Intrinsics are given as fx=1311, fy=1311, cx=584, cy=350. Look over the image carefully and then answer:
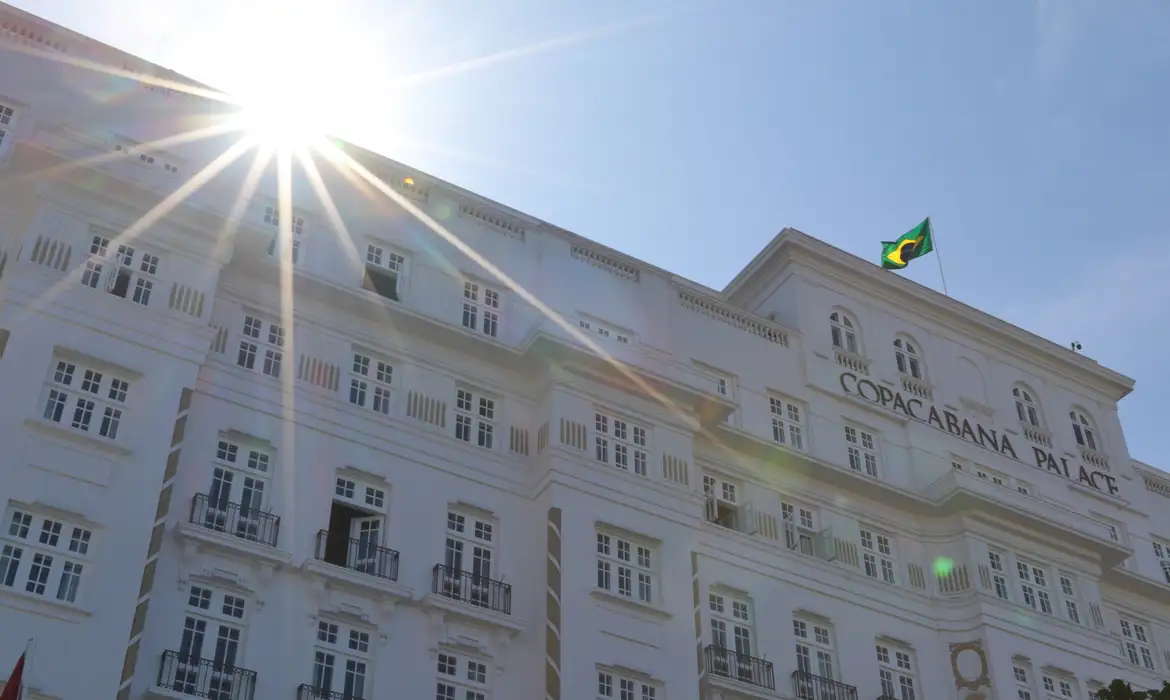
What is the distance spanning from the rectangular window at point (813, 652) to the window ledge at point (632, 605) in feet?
14.4

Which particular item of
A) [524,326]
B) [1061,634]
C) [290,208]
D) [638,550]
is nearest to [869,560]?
[1061,634]

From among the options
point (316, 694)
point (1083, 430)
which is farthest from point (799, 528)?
point (316, 694)

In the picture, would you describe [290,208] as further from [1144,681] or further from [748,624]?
[1144,681]

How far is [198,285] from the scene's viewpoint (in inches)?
1090

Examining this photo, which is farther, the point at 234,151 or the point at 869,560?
the point at 869,560

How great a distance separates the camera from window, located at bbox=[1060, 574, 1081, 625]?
119 ft

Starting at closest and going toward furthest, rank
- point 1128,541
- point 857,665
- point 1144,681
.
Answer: point 857,665
point 1144,681
point 1128,541

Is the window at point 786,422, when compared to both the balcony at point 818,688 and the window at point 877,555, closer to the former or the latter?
the window at point 877,555

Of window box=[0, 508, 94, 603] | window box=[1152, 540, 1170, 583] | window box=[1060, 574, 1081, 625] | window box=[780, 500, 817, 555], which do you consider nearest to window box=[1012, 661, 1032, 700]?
window box=[1060, 574, 1081, 625]

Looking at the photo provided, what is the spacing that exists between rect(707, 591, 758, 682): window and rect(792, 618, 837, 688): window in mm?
1384

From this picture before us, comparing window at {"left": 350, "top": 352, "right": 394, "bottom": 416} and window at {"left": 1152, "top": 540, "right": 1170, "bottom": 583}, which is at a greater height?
window at {"left": 1152, "top": 540, "right": 1170, "bottom": 583}

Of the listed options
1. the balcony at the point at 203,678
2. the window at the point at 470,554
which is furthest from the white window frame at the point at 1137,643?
the balcony at the point at 203,678

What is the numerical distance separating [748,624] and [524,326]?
362 inches

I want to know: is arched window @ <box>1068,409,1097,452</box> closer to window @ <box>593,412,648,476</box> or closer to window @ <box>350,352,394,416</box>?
window @ <box>593,412,648,476</box>
